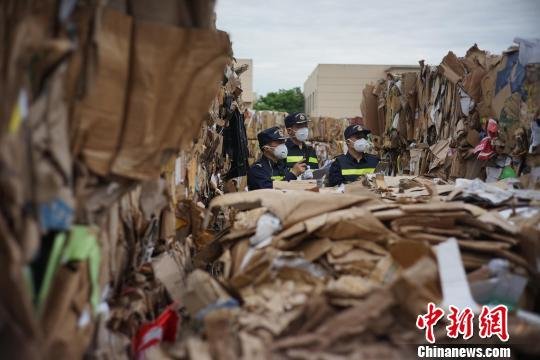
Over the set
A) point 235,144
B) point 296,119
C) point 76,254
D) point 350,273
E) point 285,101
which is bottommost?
point 350,273

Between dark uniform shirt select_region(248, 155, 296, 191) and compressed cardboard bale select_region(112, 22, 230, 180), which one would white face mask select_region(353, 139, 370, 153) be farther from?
compressed cardboard bale select_region(112, 22, 230, 180)

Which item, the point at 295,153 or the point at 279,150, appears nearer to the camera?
the point at 279,150

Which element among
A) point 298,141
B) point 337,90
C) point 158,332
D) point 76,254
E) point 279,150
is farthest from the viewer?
point 337,90

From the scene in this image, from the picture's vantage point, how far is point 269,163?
562 cm

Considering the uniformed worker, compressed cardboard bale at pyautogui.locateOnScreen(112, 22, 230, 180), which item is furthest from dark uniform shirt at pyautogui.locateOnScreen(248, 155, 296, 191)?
compressed cardboard bale at pyautogui.locateOnScreen(112, 22, 230, 180)

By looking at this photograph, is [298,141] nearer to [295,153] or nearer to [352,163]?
[295,153]

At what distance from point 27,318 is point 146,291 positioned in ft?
3.55

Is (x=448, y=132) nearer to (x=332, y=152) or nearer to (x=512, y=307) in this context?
(x=512, y=307)

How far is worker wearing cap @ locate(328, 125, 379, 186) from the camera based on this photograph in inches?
228

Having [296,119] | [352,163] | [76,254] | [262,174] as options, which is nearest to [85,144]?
[76,254]

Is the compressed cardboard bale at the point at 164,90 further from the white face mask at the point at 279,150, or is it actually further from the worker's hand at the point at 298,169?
the worker's hand at the point at 298,169

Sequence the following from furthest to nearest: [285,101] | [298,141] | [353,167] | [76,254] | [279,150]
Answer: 1. [285,101]
2. [298,141]
3. [353,167]
4. [279,150]
5. [76,254]

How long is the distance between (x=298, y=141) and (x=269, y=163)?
41.9 inches

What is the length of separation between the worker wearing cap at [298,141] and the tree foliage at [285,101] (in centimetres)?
2828
